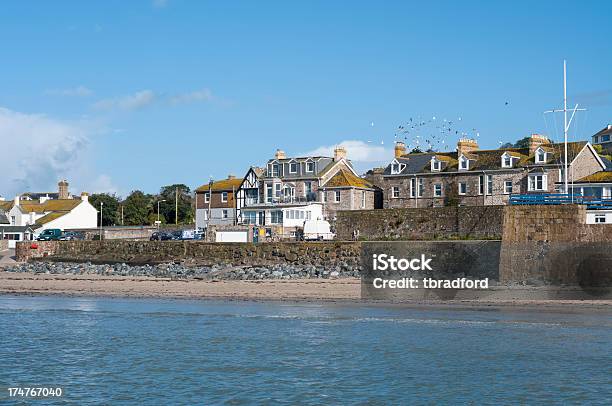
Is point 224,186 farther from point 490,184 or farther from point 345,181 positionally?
point 490,184

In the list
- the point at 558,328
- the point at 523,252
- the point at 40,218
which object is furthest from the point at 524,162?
the point at 40,218

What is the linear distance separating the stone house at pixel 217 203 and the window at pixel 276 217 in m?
7.92

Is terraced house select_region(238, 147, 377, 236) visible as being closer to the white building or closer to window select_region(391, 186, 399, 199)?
window select_region(391, 186, 399, 199)

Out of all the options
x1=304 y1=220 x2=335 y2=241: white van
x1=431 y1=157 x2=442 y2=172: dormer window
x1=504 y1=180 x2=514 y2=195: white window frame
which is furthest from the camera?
x1=431 y1=157 x2=442 y2=172: dormer window

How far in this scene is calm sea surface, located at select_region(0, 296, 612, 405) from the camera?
622 inches

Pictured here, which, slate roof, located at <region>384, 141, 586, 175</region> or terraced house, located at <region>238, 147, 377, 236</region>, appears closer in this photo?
slate roof, located at <region>384, 141, 586, 175</region>

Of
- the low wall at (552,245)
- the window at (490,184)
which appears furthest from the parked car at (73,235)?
the low wall at (552,245)

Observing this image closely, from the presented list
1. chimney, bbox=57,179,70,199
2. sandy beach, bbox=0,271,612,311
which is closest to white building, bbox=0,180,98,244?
chimney, bbox=57,179,70,199

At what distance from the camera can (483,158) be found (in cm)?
5703

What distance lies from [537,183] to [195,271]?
80.6ft

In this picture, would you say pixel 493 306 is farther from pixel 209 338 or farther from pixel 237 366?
pixel 237 366

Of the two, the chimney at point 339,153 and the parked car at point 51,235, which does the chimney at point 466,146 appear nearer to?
the chimney at point 339,153

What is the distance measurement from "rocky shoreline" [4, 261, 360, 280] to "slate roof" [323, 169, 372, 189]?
17983mm

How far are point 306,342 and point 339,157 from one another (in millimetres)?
45408
